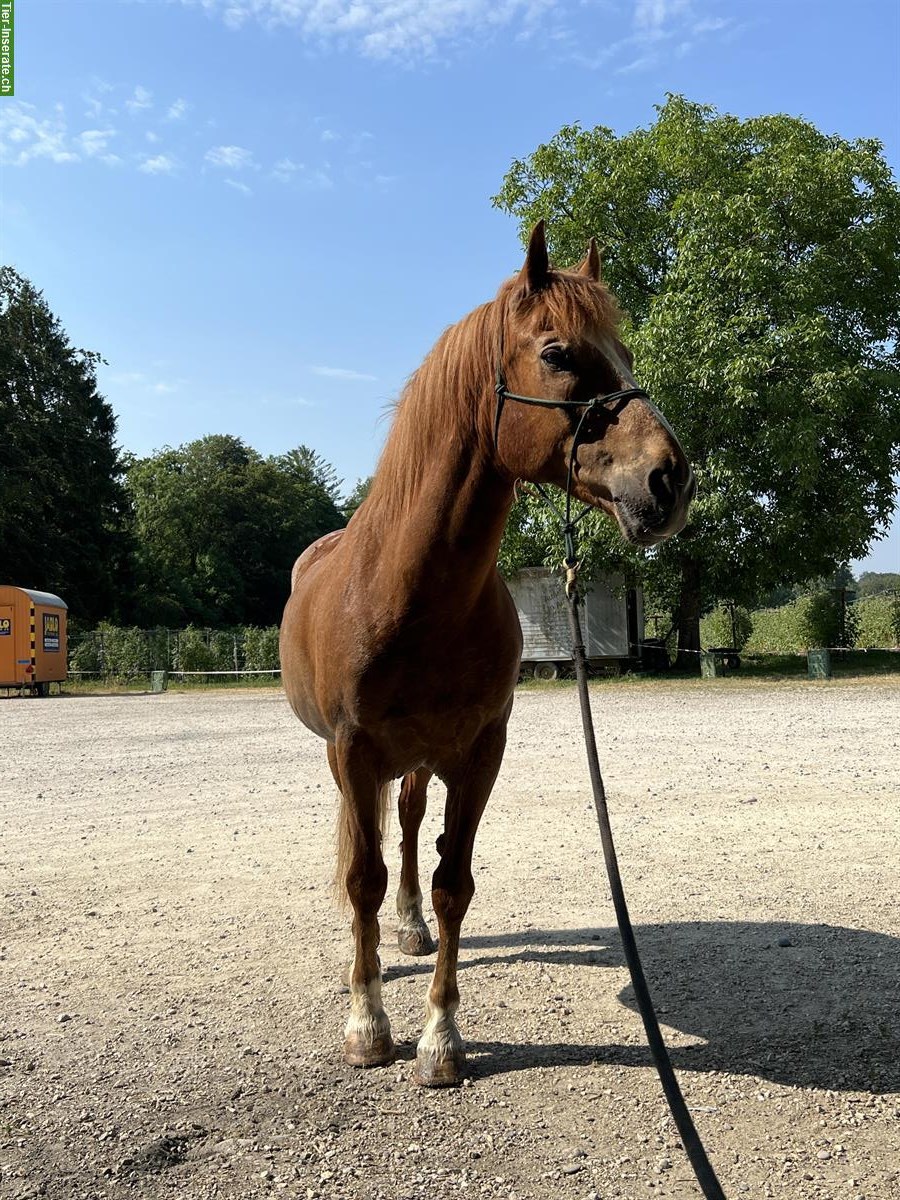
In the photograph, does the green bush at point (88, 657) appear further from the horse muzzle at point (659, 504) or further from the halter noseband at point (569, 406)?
the horse muzzle at point (659, 504)

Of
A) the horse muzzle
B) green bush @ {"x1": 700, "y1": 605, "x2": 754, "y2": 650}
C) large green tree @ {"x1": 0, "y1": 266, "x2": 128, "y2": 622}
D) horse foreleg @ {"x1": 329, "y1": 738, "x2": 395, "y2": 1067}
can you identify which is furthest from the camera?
large green tree @ {"x1": 0, "y1": 266, "x2": 128, "y2": 622}

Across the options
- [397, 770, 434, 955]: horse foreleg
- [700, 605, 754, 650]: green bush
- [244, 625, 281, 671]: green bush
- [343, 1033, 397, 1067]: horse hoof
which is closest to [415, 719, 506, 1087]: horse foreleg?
[343, 1033, 397, 1067]: horse hoof

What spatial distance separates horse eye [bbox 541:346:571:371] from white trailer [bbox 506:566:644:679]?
67.9 feet

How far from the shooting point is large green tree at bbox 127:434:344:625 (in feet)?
167

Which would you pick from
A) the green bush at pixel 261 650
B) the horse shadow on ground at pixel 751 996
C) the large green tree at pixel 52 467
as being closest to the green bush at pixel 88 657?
the green bush at pixel 261 650

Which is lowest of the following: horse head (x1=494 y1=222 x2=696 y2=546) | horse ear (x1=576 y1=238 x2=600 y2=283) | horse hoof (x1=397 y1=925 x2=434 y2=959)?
horse hoof (x1=397 y1=925 x2=434 y2=959)

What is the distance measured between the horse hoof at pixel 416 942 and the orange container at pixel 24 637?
2300 cm

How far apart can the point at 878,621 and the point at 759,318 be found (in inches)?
461

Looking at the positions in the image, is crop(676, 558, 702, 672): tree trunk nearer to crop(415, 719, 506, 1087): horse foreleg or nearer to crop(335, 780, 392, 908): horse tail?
crop(335, 780, 392, 908): horse tail

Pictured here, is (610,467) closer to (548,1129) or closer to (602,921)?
(548,1129)

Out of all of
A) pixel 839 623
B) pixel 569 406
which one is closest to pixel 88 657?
pixel 839 623

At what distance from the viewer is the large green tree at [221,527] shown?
50.9 m

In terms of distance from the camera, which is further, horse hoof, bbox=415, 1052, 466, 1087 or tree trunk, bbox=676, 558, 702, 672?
tree trunk, bbox=676, 558, 702, 672

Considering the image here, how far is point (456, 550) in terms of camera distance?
2973mm
